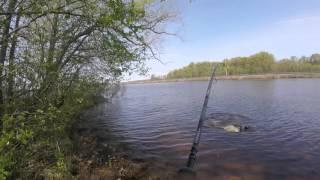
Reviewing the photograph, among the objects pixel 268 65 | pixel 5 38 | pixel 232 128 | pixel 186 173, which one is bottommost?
pixel 186 173

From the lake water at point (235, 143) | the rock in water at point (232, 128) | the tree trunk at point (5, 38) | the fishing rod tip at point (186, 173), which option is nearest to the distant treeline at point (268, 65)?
the lake water at point (235, 143)

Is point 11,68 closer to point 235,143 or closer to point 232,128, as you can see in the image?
point 235,143

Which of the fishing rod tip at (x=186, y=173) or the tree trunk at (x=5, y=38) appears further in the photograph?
the fishing rod tip at (x=186, y=173)

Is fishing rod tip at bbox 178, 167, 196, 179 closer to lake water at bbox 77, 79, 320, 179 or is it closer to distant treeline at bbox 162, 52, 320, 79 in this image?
lake water at bbox 77, 79, 320, 179

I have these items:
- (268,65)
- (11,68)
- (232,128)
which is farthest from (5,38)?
(268,65)

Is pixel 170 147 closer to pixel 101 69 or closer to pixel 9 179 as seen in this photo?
pixel 101 69

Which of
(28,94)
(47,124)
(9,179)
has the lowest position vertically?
(9,179)

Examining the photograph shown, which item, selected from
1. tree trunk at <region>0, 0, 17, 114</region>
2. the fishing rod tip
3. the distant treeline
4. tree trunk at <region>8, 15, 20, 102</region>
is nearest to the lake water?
the fishing rod tip

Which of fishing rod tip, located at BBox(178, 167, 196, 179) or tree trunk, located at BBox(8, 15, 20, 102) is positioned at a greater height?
tree trunk, located at BBox(8, 15, 20, 102)

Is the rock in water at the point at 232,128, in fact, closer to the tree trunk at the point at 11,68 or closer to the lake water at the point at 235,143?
the lake water at the point at 235,143

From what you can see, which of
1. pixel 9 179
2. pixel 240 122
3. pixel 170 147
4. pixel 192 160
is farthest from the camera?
pixel 240 122

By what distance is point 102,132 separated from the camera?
18.5 meters

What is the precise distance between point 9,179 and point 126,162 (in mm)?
5597

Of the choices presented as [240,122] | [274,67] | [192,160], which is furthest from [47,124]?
[274,67]
